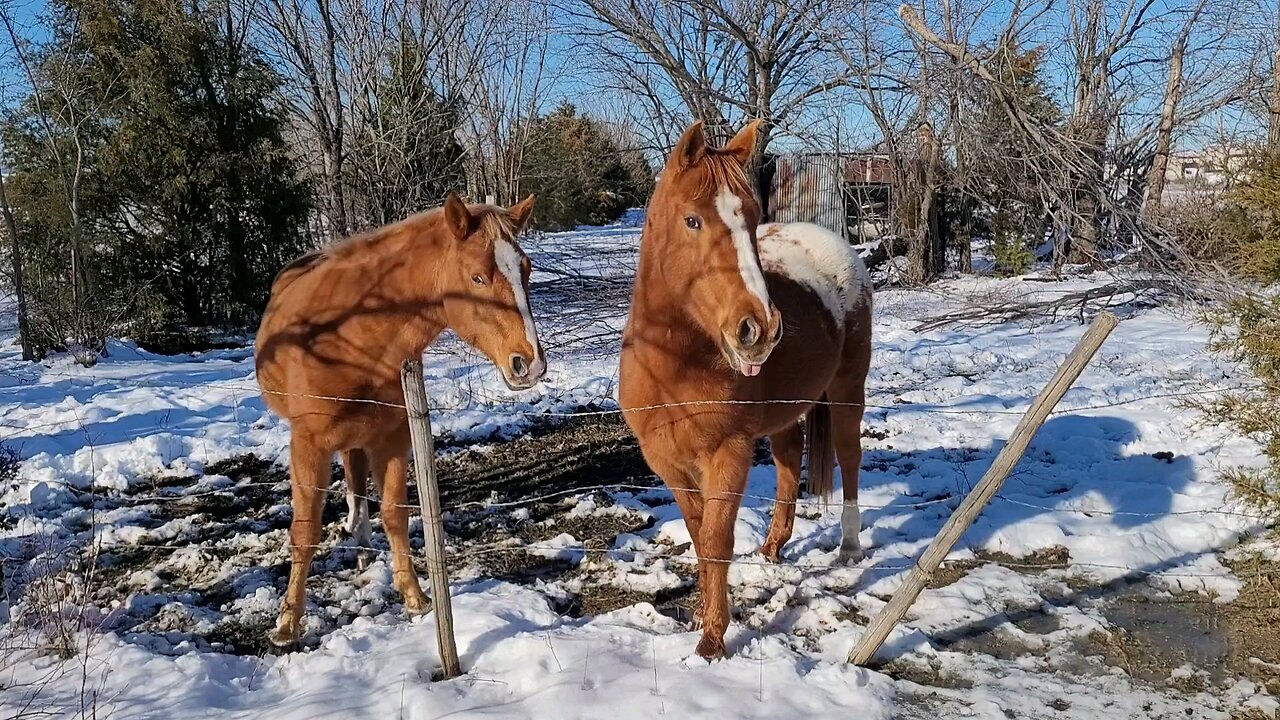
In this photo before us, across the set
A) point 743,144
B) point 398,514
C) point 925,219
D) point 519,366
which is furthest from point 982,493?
point 925,219

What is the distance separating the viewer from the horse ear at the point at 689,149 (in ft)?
8.93

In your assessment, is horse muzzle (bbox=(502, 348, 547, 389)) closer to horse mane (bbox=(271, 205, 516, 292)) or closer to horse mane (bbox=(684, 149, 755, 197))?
horse mane (bbox=(271, 205, 516, 292))

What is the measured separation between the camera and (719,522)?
305cm

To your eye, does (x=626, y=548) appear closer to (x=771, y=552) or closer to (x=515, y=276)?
(x=771, y=552)

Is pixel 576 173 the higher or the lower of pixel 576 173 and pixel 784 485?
the higher

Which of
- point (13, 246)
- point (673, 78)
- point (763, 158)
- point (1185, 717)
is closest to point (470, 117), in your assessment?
point (673, 78)

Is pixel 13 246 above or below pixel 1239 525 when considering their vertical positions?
above

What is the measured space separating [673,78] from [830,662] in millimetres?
10320

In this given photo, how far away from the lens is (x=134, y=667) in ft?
9.77

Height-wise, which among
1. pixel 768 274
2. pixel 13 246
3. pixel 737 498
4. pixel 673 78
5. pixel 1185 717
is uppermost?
pixel 673 78

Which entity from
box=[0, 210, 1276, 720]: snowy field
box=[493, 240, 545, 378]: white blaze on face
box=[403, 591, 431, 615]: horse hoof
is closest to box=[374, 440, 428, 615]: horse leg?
box=[403, 591, 431, 615]: horse hoof

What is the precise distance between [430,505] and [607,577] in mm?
1426

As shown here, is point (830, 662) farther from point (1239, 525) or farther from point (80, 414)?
point (80, 414)

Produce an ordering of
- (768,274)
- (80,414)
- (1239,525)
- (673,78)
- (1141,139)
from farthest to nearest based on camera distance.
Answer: (673,78), (1141,139), (80,414), (1239,525), (768,274)
